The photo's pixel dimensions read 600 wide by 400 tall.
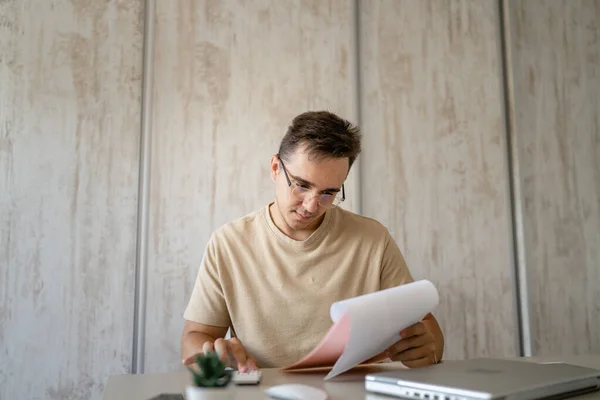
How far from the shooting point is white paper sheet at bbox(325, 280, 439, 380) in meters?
0.98

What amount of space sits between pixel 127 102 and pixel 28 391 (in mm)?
1239

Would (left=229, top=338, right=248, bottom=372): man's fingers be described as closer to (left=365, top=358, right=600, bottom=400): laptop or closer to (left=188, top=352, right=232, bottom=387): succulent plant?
(left=188, top=352, right=232, bottom=387): succulent plant

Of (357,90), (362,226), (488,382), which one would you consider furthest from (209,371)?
(357,90)

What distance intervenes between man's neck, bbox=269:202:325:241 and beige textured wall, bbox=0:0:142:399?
0.93m

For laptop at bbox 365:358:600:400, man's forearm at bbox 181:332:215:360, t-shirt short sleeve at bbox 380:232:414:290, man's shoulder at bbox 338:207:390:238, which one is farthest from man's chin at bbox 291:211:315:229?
laptop at bbox 365:358:600:400

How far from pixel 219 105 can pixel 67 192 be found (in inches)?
29.0

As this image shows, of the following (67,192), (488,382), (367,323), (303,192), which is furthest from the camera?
(67,192)

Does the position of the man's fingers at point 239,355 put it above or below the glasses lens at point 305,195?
below

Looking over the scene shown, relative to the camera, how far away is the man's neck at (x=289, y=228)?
1655 millimetres

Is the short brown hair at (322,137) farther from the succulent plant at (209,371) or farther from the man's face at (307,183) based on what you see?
the succulent plant at (209,371)

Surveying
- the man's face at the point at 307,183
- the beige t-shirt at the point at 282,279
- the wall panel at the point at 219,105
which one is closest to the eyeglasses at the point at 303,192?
the man's face at the point at 307,183

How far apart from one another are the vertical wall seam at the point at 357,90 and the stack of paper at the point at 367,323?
135cm

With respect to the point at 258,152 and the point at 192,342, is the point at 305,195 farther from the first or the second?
the point at 258,152

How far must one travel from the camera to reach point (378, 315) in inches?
40.1
